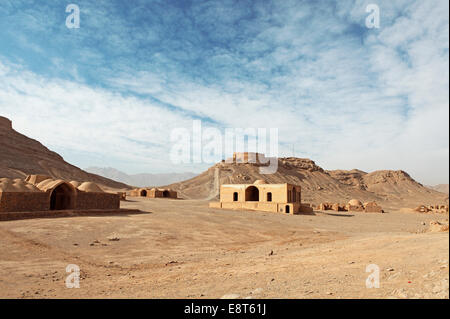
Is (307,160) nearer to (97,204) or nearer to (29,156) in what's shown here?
(29,156)

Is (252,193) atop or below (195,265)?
atop

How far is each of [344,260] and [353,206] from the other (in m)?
39.1

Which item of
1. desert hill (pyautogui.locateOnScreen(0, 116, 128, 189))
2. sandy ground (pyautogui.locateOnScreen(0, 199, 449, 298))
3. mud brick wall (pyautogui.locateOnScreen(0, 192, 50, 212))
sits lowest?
sandy ground (pyautogui.locateOnScreen(0, 199, 449, 298))

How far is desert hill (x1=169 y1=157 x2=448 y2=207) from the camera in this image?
68.4m

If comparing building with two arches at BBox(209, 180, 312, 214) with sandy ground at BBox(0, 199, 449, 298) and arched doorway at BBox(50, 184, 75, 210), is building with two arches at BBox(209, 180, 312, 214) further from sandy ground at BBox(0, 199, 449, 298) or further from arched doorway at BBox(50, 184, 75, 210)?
arched doorway at BBox(50, 184, 75, 210)

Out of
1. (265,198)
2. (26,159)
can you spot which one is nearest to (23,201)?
(265,198)

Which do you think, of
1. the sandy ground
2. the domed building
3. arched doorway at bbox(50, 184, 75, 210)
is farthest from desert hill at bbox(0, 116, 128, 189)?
the sandy ground

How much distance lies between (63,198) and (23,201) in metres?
3.87

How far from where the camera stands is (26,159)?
177 feet

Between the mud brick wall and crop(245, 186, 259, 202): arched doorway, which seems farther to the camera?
crop(245, 186, 259, 202): arched doorway

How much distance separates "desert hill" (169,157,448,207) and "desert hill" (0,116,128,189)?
23923mm

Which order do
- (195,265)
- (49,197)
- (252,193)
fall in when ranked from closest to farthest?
(195,265)
(49,197)
(252,193)

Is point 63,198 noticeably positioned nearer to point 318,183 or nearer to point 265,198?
point 265,198
